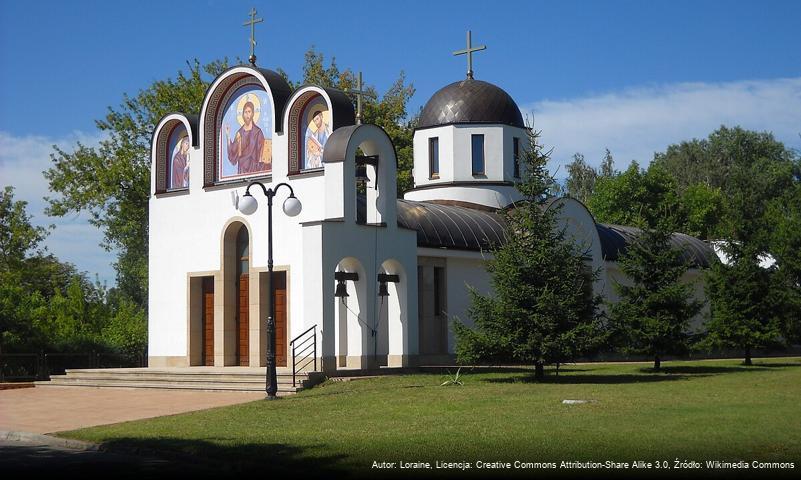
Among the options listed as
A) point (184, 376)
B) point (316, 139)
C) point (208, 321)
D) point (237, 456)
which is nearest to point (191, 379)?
point (184, 376)

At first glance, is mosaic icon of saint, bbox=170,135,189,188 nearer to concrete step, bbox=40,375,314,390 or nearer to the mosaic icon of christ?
the mosaic icon of christ

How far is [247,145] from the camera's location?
1209 inches

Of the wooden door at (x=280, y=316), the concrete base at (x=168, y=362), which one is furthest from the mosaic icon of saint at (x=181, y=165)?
the concrete base at (x=168, y=362)

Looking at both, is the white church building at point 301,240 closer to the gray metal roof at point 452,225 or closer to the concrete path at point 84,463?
the gray metal roof at point 452,225

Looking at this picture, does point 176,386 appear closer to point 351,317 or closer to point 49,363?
point 351,317

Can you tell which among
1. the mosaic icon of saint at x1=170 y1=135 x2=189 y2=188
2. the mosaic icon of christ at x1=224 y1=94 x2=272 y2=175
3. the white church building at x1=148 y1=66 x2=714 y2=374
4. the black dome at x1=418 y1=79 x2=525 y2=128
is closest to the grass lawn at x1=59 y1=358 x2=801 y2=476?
the white church building at x1=148 y1=66 x2=714 y2=374

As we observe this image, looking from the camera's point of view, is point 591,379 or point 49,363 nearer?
point 591,379

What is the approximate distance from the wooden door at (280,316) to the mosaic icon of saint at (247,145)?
337cm

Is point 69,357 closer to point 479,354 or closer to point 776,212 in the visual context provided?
point 479,354

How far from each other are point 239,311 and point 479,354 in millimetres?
9863

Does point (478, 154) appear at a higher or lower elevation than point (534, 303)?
higher

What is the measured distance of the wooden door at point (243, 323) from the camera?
1210 inches

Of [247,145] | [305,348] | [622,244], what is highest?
[247,145]

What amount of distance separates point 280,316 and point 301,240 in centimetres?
257
